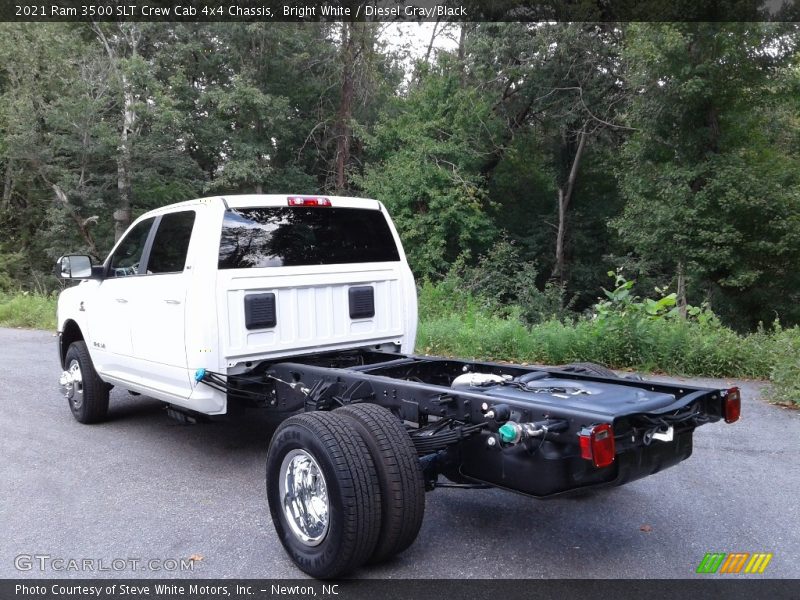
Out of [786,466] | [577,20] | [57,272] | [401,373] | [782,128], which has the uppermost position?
[577,20]

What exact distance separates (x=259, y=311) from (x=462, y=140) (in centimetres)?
2049

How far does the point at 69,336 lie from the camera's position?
7.24 meters

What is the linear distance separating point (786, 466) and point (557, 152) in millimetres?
25698

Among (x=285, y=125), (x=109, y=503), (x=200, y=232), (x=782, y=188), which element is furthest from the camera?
(x=285, y=125)

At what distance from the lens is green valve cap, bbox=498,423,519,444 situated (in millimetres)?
3279

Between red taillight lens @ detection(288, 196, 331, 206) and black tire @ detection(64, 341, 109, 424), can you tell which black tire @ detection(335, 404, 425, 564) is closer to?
red taillight lens @ detection(288, 196, 331, 206)

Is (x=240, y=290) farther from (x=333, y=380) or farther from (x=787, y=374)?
(x=787, y=374)

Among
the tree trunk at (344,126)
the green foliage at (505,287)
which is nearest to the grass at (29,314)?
the green foliage at (505,287)

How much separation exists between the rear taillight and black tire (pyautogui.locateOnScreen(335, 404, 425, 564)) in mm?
891

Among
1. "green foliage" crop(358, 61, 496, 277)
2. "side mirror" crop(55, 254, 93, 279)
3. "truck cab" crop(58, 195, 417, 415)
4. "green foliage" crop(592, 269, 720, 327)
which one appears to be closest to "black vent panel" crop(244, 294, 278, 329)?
"truck cab" crop(58, 195, 417, 415)

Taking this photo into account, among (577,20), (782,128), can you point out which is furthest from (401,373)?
(782,128)

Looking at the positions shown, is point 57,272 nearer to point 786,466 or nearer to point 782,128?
point 786,466

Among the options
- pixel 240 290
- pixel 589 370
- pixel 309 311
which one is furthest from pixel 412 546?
pixel 240 290

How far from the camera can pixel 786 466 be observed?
5359mm
